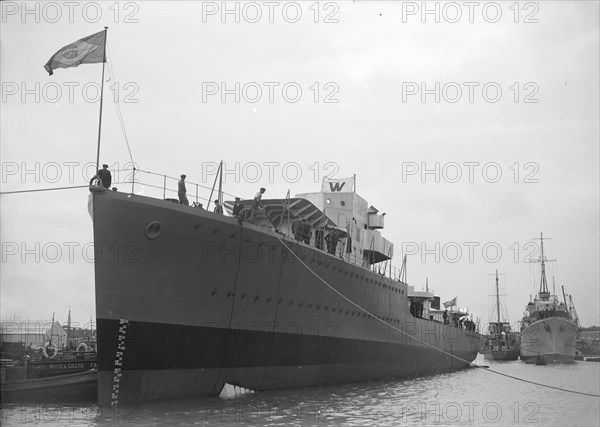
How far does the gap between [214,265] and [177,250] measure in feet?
3.83

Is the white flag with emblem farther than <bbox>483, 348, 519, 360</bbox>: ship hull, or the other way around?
<bbox>483, 348, 519, 360</bbox>: ship hull

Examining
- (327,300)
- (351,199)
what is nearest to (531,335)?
(351,199)

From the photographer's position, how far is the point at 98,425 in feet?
43.4

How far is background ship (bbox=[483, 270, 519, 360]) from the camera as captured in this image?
71.0 metres

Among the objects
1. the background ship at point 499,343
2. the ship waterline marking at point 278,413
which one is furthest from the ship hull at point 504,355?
the ship waterline marking at point 278,413

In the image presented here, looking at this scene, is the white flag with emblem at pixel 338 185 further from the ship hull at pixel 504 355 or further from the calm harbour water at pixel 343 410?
the ship hull at pixel 504 355

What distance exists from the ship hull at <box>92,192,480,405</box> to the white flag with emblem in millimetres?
6024

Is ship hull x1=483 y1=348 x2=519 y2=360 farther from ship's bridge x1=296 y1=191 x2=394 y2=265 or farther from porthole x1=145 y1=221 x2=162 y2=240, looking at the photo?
porthole x1=145 y1=221 x2=162 y2=240

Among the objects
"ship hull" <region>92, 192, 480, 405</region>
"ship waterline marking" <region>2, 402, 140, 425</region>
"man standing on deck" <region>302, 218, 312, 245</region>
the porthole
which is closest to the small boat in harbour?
"ship waterline marking" <region>2, 402, 140, 425</region>

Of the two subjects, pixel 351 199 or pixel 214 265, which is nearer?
pixel 214 265

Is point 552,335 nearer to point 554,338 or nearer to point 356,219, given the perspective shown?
point 554,338

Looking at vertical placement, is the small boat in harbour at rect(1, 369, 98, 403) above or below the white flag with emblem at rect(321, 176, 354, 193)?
below

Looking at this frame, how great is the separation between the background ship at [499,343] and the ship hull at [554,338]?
16379 millimetres

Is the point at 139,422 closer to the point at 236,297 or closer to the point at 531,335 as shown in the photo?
the point at 236,297
